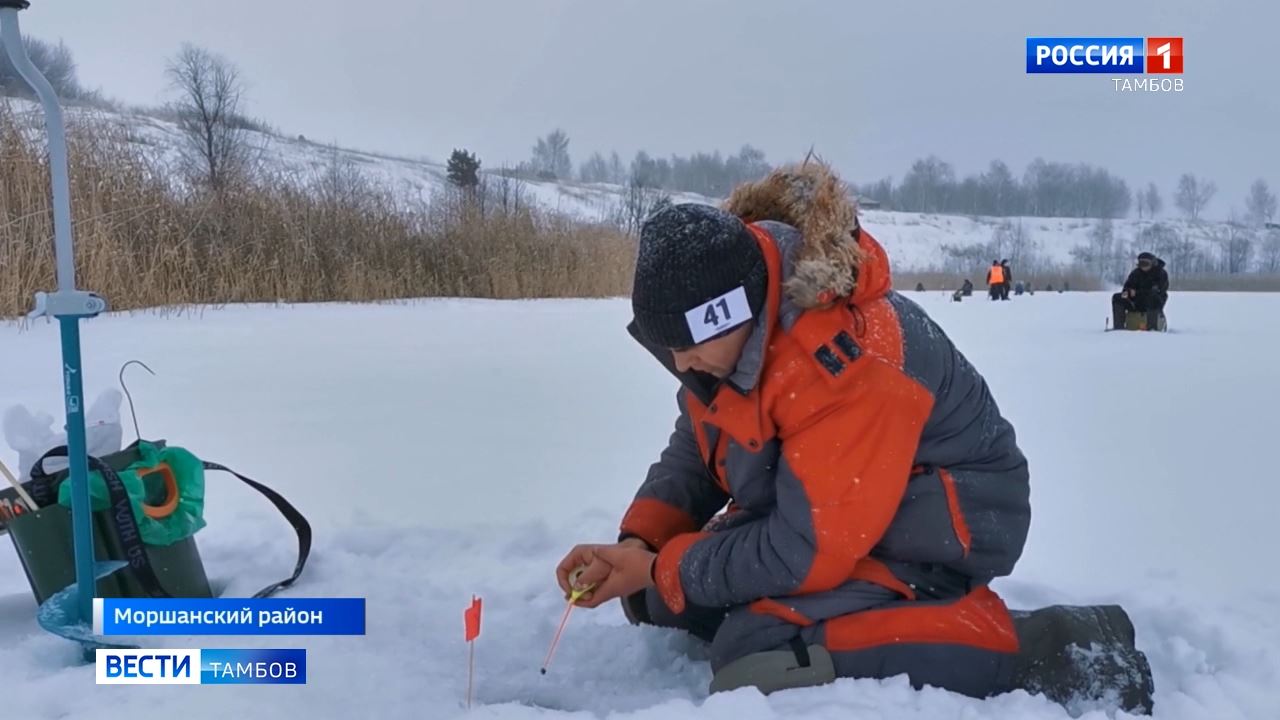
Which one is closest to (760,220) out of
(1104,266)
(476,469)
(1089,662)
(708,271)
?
(708,271)

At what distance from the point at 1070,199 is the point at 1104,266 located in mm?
28668

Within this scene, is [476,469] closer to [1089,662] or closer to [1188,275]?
[1089,662]

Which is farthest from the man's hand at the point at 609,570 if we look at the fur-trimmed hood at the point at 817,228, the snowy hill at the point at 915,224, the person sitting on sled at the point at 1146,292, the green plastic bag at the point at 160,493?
the snowy hill at the point at 915,224

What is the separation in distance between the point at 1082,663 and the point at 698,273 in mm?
803

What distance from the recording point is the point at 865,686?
1.24 meters

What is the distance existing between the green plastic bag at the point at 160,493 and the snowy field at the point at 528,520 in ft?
0.71

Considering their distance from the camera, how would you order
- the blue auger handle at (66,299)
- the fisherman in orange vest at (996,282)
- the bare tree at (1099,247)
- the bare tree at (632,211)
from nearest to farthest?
the blue auger handle at (66,299)
the bare tree at (632,211)
the fisherman in orange vest at (996,282)
the bare tree at (1099,247)

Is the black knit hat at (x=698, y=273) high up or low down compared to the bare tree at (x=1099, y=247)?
down

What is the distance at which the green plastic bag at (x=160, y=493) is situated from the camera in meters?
1.48

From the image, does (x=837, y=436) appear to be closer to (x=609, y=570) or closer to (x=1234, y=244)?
(x=609, y=570)

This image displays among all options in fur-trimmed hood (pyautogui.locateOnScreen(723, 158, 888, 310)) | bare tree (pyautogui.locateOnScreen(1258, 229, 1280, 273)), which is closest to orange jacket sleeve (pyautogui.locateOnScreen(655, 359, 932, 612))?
fur-trimmed hood (pyautogui.locateOnScreen(723, 158, 888, 310))

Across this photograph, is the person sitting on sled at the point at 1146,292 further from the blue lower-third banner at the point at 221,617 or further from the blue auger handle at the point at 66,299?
the blue auger handle at the point at 66,299

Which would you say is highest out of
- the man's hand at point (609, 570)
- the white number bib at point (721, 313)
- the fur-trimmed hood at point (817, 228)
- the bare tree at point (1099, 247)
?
the bare tree at point (1099, 247)

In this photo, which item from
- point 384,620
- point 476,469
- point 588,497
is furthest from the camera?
point 476,469
